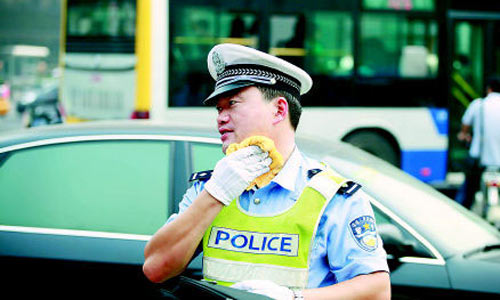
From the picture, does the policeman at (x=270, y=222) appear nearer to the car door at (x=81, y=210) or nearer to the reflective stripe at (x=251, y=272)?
the reflective stripe at (x=251, y=272)

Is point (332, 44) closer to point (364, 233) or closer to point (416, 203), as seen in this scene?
point (416, 203)

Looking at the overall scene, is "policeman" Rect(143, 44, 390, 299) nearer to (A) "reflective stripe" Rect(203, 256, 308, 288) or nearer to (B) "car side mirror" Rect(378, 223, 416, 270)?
(A) "reflective stripe" Rect(203, 256, 308, 288)

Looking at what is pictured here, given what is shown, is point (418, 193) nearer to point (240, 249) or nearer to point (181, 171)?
point (181, 171)

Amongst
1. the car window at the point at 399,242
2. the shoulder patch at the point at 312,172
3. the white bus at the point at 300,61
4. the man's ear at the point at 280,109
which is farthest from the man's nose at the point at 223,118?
the white bus at the point at 300,61

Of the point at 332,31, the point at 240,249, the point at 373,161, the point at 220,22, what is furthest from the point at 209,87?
the point at 240,249

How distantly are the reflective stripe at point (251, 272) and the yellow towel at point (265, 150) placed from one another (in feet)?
0.68

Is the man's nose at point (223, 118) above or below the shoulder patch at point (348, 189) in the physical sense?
above

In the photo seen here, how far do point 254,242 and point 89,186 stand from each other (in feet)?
5.63

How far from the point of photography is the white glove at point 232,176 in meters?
1.64

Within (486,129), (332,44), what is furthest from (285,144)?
(332,44)

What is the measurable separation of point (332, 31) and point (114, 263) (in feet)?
21.2

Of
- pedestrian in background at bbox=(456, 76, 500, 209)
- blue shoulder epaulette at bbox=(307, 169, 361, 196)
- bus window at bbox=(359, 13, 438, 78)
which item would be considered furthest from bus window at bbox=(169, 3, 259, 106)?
blue shoulder epaulette at bbox=(307, 169, 361, 196)

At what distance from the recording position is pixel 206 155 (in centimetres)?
323

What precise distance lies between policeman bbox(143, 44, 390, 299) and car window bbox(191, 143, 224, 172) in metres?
1.40
